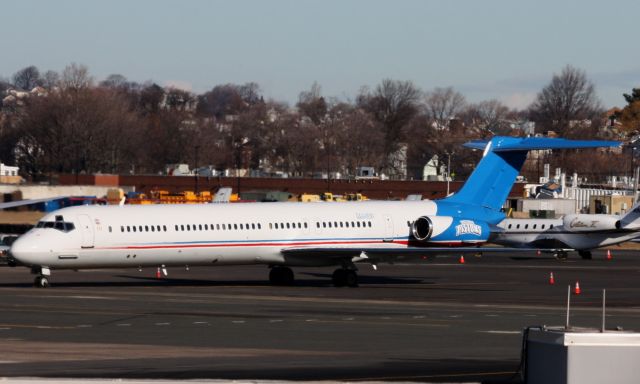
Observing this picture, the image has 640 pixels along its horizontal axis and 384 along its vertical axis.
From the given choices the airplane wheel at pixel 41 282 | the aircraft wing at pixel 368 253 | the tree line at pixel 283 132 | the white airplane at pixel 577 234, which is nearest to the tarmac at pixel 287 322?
the airplane wheel at pixel 41 282

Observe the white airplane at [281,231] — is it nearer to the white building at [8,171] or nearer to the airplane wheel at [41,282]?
the airplane wheel at [41,282]

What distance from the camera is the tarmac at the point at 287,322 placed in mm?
20797

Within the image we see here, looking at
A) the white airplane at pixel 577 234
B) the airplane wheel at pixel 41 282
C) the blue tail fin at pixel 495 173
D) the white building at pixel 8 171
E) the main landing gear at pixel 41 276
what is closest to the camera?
the main landing gear at pixel 41 276

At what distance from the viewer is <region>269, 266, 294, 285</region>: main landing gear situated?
4288 centimetres

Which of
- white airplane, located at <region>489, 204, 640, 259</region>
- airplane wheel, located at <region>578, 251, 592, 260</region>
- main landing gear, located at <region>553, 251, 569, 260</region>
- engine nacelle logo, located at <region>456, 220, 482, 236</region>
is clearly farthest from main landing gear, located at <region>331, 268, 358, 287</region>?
airplane wheel, located at <region>578, 251, 592, 260</region>

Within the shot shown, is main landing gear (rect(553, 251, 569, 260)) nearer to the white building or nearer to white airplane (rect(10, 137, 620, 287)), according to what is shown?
white airplane (rect(10, 137, 620, 287))

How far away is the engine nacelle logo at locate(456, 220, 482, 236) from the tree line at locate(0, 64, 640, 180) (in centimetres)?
9944

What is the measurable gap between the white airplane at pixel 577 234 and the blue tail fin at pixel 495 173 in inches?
583

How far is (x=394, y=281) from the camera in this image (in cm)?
4506

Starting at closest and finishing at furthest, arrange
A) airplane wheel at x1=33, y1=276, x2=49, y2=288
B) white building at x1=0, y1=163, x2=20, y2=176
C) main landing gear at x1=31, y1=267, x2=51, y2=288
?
main landing gear at x1=31, y1=267, x2=51, y2=288 < airplane wheel at x1=33, y1=276, x2=49, y2=288 < white building at x1=0, y1=163, x2=20, y2=176

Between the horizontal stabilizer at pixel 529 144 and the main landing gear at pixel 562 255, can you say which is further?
the main landing gear at pixel 562 255

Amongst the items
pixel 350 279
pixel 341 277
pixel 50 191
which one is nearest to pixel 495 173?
pixel 350 279

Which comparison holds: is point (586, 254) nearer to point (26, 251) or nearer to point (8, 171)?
point (26, 251)

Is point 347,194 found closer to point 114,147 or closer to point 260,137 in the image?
point 114,147
